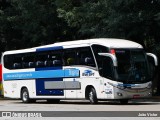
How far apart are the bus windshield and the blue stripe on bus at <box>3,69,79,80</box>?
2.97 metres

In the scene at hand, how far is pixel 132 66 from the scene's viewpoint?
27.5 meters

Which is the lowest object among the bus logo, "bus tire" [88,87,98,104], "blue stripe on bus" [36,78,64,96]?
"bus tire" [88,87,98,104]

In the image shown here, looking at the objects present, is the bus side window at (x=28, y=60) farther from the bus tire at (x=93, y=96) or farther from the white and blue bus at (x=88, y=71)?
the bus tire at (x=93, y=96)

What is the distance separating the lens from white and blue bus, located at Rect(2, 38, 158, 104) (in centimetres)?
2733

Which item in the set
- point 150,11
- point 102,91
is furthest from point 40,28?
point 102,91

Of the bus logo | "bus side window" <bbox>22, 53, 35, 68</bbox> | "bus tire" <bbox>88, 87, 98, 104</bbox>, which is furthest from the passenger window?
"bus side window" <bbox>22, 53, 35, 68</bbox>

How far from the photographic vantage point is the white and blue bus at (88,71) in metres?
27.3

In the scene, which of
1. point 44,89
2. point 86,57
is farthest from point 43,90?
point 86,57

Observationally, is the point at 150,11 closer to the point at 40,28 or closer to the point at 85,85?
the point at 85,85

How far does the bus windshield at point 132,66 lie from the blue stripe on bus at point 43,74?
2.97 meters

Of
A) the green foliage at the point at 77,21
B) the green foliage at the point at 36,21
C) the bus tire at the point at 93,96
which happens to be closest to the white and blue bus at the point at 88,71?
the bus tire at the point at 93,96

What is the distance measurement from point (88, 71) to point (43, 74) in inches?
165

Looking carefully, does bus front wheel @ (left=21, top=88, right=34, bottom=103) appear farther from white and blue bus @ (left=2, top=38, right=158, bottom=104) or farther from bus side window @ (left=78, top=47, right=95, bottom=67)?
bus side window @ (left=78, top=47, right=95, bottom=67)

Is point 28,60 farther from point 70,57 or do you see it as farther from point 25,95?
point 70,57
